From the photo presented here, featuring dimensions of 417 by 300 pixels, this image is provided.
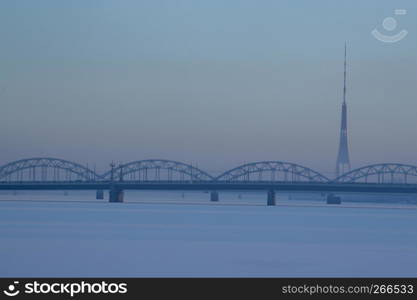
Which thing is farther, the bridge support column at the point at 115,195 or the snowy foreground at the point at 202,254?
the bridge support column at the point at 115,195

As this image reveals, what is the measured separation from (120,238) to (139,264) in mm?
14556

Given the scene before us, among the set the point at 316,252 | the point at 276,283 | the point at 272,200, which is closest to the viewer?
the point at 276,283

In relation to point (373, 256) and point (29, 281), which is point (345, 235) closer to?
point (373, 256)

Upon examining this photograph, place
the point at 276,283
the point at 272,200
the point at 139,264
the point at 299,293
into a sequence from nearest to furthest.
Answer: the point at 299,293 → the point at 276,283 → the point at 139,264 → the point at 272,200

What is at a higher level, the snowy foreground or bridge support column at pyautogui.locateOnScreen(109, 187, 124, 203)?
the snowy foreground

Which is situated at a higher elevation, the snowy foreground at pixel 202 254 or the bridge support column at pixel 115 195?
the snowy foreground at pixel 202 254

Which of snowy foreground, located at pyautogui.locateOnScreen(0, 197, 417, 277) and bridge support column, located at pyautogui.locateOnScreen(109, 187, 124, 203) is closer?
snowy foreground, located at pyautogui.locateOnScreen(0, 197, 417, 277)

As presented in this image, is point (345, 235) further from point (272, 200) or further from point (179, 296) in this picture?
point (272, 200)

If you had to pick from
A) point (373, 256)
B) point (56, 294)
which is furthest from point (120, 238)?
point (56, 294)

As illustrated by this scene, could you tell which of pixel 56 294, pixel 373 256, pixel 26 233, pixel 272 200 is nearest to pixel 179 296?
pixel 56 294

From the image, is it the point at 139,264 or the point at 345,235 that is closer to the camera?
the point at 139,264

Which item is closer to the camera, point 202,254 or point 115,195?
point 202,254

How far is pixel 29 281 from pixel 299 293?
5564 millimetres

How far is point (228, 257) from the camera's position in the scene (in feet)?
104
